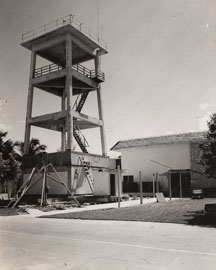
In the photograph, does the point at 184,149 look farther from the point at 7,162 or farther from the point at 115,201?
the point at 7,162

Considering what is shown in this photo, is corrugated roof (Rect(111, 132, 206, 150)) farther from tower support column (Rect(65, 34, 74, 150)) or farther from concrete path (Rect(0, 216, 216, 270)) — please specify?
concrete path (Rect(0, 216, 216, 270))

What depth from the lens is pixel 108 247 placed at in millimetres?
8219

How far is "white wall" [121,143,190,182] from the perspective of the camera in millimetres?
39719

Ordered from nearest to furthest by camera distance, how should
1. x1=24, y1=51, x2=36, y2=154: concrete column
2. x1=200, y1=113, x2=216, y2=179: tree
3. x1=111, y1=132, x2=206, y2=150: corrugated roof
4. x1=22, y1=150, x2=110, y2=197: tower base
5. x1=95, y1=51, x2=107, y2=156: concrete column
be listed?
1. x1=200, y1=113, x2=216, y2=179: tree
2. x1=22, y1=150, x2=110, y2=197: tower base
3. x1=24, y1=51, x2=36, y2=154: concrete column
4. x1=95, y1=51, x2=107, y2=156: concrete column
5. x1=111, y1=132, x2=206, y2=150: corrugated roof

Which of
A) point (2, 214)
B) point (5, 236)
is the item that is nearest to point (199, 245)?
point (5, 236)

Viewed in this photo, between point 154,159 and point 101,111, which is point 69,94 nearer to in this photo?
point 101,111

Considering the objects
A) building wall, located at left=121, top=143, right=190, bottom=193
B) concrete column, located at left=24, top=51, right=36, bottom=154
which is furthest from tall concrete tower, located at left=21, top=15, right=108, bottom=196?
building wall, located at left=121, top=143, right=190, bottom=193

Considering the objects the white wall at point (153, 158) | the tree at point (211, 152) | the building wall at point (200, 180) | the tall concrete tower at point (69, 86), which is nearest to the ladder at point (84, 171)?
the tall concrete tower at point (69, 86)

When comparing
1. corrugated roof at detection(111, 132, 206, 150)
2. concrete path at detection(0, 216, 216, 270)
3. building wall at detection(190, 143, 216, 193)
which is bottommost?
concrete path at detection(0, 216, 216, 270)

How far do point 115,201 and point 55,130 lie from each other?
1026 cm

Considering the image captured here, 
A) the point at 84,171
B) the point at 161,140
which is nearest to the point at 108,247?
the point at 84,171

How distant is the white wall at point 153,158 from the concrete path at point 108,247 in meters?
28.2

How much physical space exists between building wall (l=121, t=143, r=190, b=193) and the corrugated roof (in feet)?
1.49

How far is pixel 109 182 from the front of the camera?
3108 centimetres
